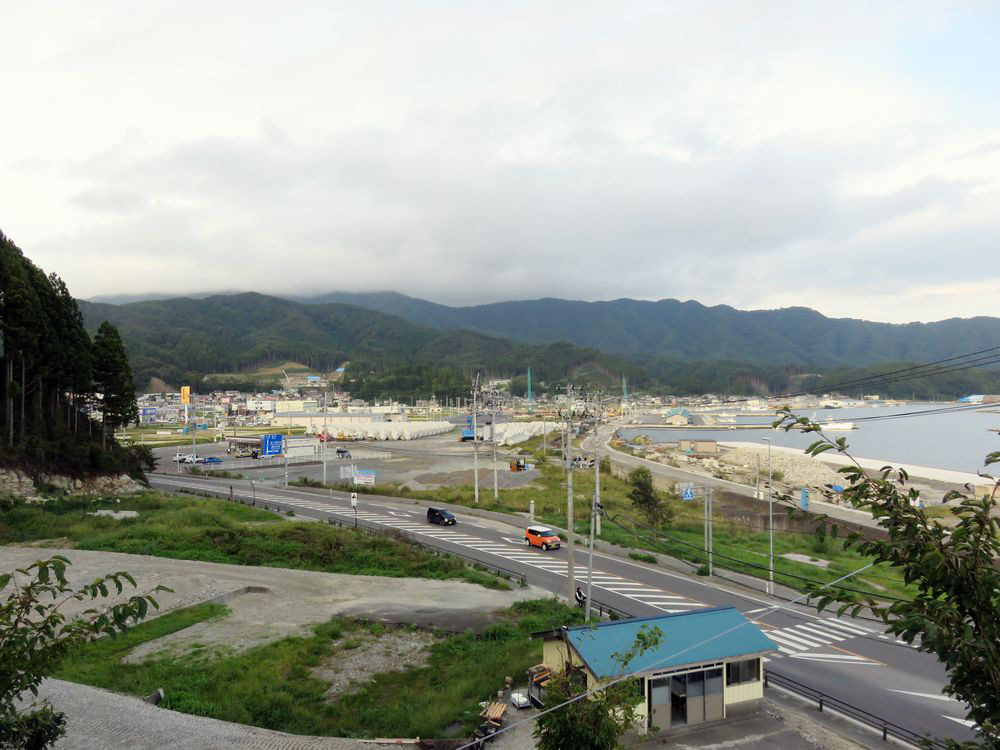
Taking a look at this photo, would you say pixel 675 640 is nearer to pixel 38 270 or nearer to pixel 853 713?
pixel 853 713

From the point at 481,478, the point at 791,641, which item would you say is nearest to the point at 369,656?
the point at 791,641

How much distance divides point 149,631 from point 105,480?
30.5 metres

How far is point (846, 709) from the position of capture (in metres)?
14.8

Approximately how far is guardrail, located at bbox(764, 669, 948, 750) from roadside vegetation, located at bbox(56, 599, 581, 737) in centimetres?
626

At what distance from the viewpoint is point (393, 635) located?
67.3 ft

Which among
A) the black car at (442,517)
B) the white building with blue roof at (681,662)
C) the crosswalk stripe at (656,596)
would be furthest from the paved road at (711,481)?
the white building with blue roof at (681,662)

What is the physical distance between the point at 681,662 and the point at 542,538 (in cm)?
1937

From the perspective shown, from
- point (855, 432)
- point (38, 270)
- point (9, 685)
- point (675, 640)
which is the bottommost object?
point (855, 432)

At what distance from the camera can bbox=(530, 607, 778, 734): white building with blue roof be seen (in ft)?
44.3

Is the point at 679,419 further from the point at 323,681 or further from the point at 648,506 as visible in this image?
the point at 323,681

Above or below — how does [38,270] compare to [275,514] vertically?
above

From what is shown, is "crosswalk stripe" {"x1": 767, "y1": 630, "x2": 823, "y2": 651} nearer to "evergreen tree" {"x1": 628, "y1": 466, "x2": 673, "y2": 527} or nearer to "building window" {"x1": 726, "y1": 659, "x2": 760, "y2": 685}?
"building window" {"x1": 726, "y1": 659, "x2": 760, "y2": 685}

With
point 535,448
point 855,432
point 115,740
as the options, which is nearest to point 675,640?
point 115,740

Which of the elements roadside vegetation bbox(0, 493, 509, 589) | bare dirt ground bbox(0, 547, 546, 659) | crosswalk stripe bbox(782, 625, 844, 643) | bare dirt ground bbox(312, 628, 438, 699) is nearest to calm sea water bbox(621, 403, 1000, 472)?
crosswalk stripe bbox(782, 625, 844, 643)
